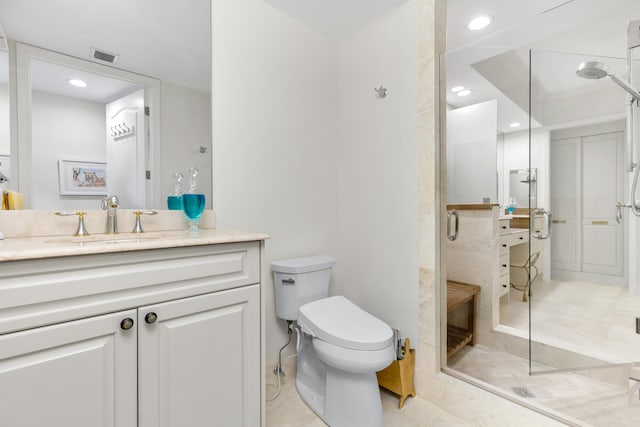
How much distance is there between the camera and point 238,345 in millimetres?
1186

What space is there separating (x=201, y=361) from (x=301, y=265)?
771 mm

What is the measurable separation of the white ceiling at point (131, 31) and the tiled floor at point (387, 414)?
1702 mm

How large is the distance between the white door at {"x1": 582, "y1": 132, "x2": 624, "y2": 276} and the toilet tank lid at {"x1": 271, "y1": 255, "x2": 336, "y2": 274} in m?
1.44

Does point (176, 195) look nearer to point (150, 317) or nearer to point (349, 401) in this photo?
point (150, 317)

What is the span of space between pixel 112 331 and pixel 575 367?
2.23m

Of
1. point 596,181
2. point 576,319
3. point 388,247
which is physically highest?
point 596,181

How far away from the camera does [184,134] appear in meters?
1.60

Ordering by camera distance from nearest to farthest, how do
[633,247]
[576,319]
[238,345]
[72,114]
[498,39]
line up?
1. [238,345]
2. [72,114]
3. [633,247]
4. [576,319]
5. [498,39]

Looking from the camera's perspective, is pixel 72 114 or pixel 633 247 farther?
pixel 633 247

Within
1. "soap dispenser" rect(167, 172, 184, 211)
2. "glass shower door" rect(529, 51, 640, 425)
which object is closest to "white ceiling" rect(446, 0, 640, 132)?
"glass shower door" rect(529, 51, 640, 425)

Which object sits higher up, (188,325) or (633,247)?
(633,247)

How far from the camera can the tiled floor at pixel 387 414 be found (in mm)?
1485

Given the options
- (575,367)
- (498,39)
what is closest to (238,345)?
(575,367)

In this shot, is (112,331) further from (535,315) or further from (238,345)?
(535,315)
